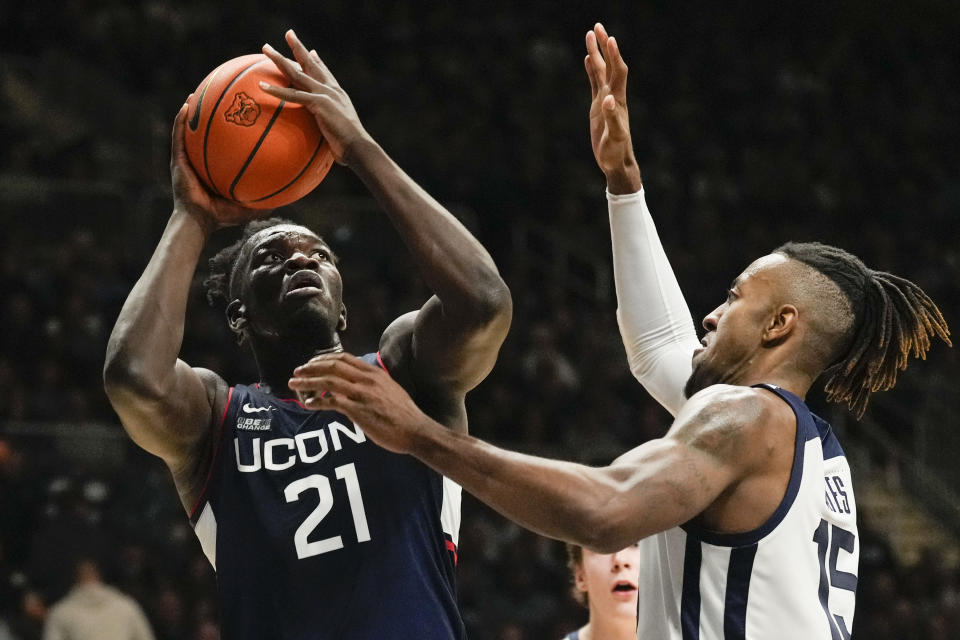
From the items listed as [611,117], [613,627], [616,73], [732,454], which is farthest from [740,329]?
[613,627]

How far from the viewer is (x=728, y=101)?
13.9m

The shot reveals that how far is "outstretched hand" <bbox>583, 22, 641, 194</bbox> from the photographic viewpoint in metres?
3.53

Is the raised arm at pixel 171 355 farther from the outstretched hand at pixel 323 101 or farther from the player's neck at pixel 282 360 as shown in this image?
the outstretched hand at pixel 323 101

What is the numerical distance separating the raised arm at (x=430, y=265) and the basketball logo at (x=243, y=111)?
2.9 inches

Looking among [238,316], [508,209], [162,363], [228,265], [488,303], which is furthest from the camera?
[508,209]

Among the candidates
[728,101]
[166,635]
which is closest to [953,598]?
[166,635]

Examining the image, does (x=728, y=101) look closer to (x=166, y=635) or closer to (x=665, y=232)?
(x=665, y=232)

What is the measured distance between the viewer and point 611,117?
11.5ft

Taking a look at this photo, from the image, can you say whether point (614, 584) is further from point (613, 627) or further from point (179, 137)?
point (179, 137)

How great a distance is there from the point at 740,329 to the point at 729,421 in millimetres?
431

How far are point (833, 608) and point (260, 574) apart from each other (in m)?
1.36

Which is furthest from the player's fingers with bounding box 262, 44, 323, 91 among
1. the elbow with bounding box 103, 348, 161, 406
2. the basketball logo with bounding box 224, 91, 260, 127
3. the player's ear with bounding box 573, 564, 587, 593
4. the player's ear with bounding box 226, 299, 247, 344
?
the player's ear with bounding box 573, 564, 587, 593

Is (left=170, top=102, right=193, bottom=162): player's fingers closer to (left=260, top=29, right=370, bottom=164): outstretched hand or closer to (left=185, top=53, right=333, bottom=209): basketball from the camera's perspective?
(left=185, top=53, right=333, bottom=209): basketball

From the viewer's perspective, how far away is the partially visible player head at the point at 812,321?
120 inches
